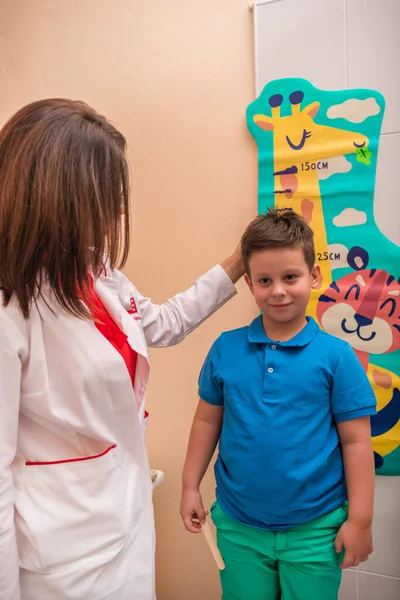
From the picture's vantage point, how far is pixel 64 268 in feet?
2.52

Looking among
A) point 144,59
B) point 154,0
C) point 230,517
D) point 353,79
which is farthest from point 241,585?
point 154,0

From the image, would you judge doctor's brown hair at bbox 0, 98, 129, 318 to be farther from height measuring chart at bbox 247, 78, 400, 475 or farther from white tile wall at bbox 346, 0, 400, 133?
white tile wall at bbox 346, 0, 400, 133

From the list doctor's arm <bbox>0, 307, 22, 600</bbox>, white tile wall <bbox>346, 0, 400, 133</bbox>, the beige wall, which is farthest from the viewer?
the beige wall

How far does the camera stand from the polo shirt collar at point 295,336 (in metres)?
1.03

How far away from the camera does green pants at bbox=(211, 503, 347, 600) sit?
0.98 metres

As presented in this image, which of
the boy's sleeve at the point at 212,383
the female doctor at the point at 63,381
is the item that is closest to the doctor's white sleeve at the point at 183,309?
the boy's sleeve at the point at 212,383

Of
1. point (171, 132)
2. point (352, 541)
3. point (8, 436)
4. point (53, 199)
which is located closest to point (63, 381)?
point (8, 436)

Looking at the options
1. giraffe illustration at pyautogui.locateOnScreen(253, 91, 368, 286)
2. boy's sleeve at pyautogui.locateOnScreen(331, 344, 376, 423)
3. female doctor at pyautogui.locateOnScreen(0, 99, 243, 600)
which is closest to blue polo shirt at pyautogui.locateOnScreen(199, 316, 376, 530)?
boy's sleeve at pyautogui.locateOnScreen(331, 344, 376, 423)

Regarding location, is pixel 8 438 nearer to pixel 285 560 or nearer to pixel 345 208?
pixel 285 560

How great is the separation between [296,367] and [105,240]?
17.4 inches

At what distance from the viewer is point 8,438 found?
2.44 feet

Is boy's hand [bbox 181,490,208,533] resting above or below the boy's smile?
below

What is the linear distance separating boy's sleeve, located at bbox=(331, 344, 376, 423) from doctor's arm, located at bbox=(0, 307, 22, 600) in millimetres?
572

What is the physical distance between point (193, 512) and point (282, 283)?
0.53 meters
